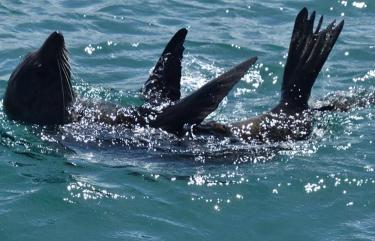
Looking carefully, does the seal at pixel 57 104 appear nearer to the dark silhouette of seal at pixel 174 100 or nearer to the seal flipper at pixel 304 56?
the dark silhouette of seal at pixel 174 100

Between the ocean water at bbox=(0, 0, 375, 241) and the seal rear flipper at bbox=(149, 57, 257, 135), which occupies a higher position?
the seal rear flipper at bbox=(149, 57, 257, 135)

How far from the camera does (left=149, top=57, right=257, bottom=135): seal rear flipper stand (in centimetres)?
788

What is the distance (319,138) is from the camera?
855 cm

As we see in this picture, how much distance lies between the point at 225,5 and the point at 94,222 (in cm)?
811

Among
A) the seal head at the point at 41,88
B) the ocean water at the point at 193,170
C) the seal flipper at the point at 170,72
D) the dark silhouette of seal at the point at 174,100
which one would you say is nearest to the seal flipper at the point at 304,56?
the dark silhouette of seal at the point at 174,100

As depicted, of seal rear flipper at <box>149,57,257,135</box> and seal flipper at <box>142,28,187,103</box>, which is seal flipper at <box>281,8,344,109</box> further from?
seal flipper at <box>142,28,187,103</box>

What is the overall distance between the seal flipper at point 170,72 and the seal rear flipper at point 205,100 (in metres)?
→ 1.08

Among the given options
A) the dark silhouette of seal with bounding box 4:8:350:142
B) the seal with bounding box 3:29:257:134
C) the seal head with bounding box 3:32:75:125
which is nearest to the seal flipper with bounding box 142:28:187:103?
the dark silhouette of seal with bounding box 4:8:350:142

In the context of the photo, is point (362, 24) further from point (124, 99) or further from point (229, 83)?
point (229, 83)

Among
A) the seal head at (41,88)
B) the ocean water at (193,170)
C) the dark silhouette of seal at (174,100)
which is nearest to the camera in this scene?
the ocean water at (193,170)

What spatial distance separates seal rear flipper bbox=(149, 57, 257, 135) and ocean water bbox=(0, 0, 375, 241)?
0.92 ft

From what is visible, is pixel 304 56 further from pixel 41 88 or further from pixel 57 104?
pixel 41 88

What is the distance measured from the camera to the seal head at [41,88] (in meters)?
8.47

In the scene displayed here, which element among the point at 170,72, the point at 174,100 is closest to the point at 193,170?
the point at 174,100
